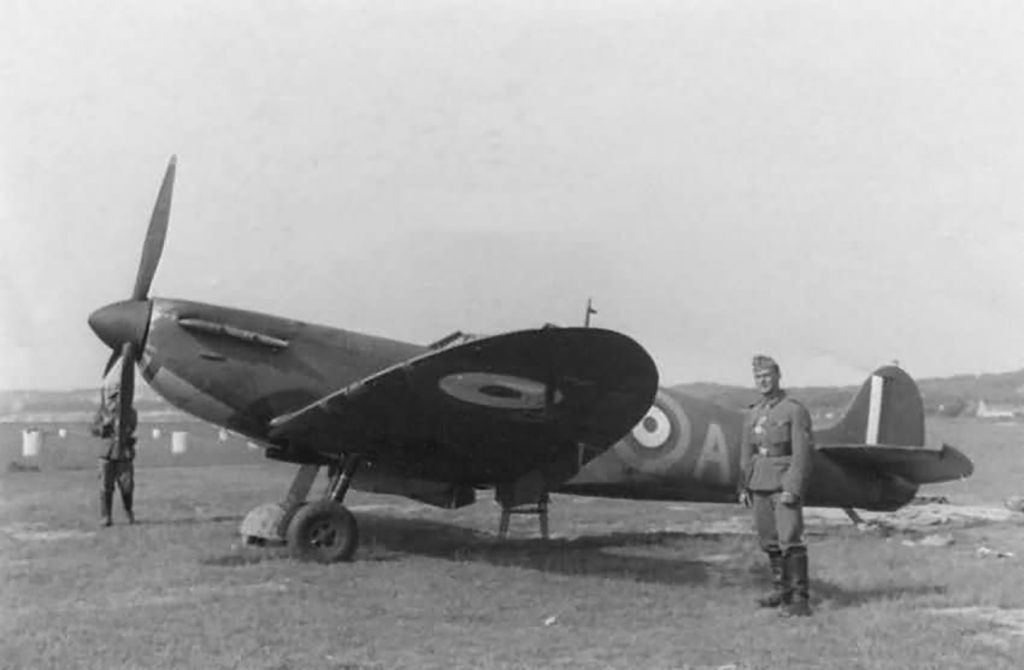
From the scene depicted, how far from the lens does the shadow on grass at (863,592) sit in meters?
6.43

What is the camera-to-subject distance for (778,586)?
6.28 m

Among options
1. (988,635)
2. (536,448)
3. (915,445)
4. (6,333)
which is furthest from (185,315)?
(915,445)

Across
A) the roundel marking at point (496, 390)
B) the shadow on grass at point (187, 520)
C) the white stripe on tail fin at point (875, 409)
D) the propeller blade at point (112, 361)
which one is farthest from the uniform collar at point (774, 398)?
the shadow on grass at point (187, 520)

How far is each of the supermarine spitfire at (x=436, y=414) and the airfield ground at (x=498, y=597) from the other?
57 centimetres

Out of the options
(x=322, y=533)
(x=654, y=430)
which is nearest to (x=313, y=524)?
(x=322, y=533)

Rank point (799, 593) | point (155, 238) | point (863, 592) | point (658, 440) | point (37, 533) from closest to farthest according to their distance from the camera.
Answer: point (799, 593) < point (863, 592) < point (155, 238) < point (658, 440) < point (37, 533)

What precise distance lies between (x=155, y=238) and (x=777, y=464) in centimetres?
539

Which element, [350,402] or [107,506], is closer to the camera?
[350,402]

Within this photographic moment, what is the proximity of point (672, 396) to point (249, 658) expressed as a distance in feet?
18.3

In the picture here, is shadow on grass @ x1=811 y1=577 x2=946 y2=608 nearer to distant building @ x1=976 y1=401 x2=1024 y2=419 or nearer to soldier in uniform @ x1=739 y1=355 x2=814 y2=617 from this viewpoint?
soldier in uniform @ x1=739 y1=355 x2=814 y2=617

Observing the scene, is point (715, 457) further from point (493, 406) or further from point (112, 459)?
point (112, 459)

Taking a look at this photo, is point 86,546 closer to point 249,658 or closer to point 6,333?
point 6,333

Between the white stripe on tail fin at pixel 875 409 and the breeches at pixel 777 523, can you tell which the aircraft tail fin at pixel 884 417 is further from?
the breeches at pixel 777 523

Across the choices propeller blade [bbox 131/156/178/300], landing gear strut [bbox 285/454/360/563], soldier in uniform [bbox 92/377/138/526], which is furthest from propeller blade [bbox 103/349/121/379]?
landing gear strut [bbox 285/454/360/563]
